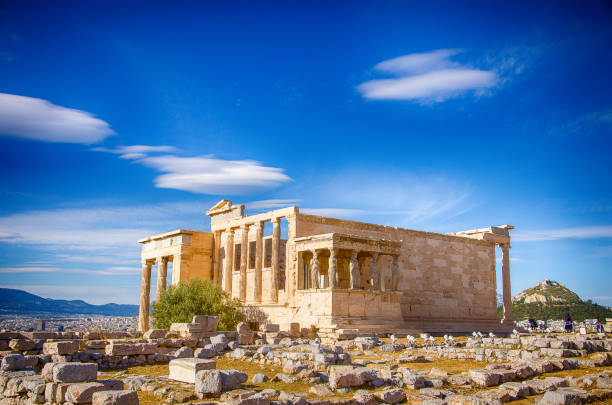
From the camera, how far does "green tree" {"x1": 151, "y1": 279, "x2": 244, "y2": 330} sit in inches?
934

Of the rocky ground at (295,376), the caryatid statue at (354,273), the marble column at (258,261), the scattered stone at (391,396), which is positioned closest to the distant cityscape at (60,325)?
the marble column at (258,261)

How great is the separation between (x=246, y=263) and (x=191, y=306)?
19.3ft

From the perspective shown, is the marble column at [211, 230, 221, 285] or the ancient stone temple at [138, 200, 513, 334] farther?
the marble column at [211, 230, 221, 285]

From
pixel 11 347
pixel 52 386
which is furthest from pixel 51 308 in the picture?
pixel 52 386

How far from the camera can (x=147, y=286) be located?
3303 cm

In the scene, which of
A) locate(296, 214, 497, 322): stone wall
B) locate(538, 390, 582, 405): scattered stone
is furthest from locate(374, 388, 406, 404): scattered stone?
locate(296, 214, 497, 322): stone wall

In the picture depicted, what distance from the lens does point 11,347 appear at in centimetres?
1437

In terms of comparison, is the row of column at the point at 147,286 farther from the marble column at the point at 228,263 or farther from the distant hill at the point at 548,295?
the distant hill at the point at 548,295

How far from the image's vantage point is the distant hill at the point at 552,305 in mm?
54156

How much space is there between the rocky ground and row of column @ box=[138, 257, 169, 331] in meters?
14.9

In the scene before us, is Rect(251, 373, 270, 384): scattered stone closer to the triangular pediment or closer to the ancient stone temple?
the ancient stone temple

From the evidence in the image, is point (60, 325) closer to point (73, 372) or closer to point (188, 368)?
point (188, 368)

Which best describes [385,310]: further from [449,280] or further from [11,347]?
[11,347]

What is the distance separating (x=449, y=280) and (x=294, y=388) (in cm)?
2352
